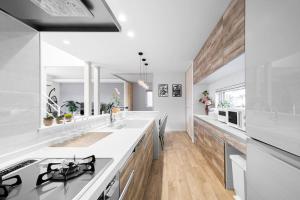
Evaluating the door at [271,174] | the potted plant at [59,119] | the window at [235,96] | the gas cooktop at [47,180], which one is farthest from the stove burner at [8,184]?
the window at [235,96]

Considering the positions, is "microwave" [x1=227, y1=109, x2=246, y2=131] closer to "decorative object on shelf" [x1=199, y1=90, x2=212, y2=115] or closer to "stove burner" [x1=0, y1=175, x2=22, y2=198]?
"decorative object on shelf" [x1=199, y1=90, x2=212, y2=115]

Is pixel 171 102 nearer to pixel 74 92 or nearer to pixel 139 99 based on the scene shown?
pixel 139 99

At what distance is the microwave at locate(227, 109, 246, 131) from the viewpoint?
6.22ft

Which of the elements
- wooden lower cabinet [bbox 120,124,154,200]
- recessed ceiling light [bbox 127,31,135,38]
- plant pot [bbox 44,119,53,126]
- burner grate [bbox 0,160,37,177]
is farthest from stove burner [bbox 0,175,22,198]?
recessed ceiling light [bbox 127,31,135,38]

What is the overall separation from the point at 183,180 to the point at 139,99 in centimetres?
918

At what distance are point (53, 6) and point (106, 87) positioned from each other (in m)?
9.85

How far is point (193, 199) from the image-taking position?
6.47 feet

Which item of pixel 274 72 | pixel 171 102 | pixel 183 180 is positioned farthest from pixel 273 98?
pixel 171 102

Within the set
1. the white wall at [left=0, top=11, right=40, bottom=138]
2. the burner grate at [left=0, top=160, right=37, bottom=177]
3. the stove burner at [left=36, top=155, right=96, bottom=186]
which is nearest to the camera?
the stove burner at [left=36, top=155, right=96, bottom=186]

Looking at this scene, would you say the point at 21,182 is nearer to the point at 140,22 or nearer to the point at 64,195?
the point at 64,195

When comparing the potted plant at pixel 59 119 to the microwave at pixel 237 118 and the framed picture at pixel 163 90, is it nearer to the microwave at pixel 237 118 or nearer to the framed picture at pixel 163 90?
the microwave at pixel 237 118

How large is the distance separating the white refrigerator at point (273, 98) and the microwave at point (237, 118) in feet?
4.01

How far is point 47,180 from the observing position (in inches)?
25.8

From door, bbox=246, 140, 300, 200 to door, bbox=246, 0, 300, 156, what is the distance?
1.4 inches
